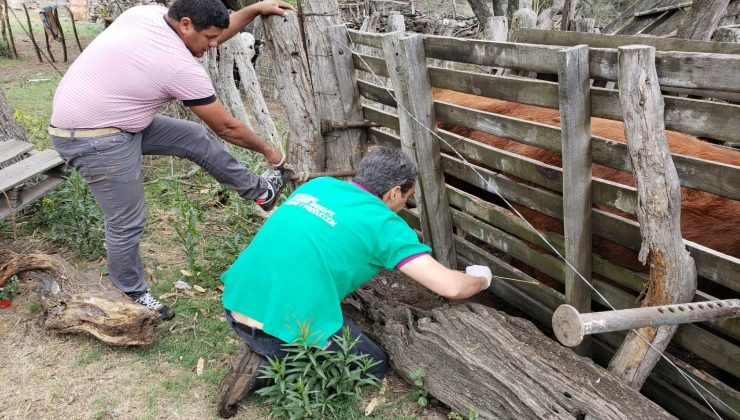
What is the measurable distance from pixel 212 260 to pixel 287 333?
1774 mm

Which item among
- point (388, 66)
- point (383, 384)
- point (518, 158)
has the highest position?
point (388, 66)

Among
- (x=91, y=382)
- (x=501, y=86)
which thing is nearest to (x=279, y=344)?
(x=91, y=382)

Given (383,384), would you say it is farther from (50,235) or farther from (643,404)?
(50,235)

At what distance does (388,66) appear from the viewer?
346 centimetres

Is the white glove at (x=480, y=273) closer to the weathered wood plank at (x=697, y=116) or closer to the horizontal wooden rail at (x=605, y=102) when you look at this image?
the horizontal wooden rail at (x=605, y=102)

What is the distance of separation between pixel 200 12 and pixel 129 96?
609mm

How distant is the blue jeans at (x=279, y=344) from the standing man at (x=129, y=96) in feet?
3.30

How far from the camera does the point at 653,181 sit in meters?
2.29

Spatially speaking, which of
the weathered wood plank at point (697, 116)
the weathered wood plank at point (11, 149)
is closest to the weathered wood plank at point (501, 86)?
the weathered wood plank at point (697, 116)

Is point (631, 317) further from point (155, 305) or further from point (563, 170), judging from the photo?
point (155, 305)

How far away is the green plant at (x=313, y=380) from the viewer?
2.84 m

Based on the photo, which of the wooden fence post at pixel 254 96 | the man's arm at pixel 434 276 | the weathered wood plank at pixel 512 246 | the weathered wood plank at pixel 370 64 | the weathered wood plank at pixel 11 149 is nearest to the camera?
the man's arm at pixel 434 276

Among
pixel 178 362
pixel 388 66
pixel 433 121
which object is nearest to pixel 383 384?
pixel 178 362

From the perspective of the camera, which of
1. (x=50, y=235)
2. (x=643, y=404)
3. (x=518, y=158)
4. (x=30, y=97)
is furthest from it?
(x=30, y=97)
